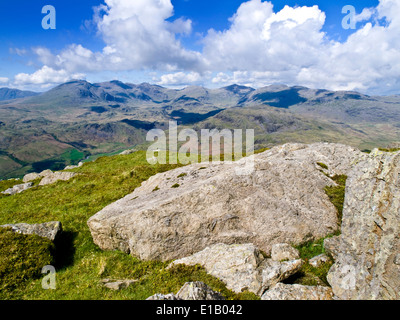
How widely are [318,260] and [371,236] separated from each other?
3.61 meters

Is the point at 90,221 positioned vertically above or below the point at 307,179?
below

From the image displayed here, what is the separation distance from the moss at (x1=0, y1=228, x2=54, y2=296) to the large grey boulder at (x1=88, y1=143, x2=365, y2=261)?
3.33 metres

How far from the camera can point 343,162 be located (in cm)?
2420

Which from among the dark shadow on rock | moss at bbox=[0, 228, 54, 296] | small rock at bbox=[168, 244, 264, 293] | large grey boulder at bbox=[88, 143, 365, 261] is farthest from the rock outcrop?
moss at bbox=[0, 228, 54, 296]

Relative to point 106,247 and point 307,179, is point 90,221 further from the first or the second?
point 307,179

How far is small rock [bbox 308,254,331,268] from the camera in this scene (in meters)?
13.6

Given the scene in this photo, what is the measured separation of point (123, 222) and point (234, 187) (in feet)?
29.2

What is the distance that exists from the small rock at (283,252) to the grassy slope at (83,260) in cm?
376

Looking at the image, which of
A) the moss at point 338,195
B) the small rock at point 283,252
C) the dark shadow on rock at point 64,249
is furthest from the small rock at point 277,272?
the dark shadow on rock at point 64,249

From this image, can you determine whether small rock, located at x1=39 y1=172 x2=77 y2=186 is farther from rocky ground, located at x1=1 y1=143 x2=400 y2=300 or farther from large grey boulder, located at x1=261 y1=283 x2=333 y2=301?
large grey boulder, located at x1=261 y1=283 x2=333 y2=301
